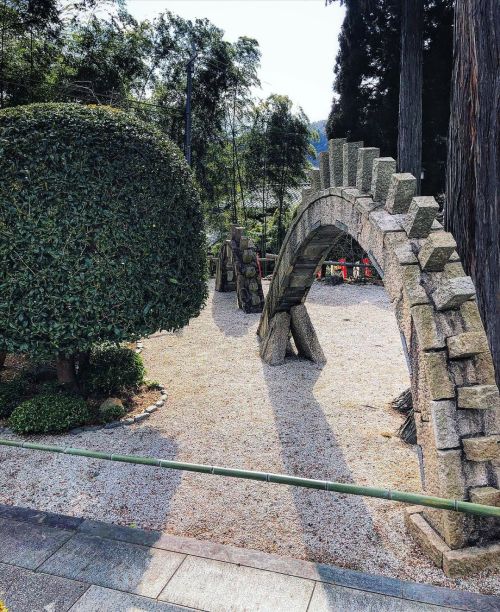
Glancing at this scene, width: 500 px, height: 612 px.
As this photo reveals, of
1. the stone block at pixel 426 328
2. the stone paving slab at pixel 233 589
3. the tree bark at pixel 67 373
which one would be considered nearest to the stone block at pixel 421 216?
the stone block at pixel 426 328

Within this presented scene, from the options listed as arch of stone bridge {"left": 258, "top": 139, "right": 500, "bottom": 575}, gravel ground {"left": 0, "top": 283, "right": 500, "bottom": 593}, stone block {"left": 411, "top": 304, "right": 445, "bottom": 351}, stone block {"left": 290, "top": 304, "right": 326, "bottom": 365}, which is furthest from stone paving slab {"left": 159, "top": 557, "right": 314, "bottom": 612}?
stone block {"left": 290, "top": 304, "right": 326, "bottom": 365}

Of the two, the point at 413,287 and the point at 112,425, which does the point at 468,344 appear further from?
the point at 112,425

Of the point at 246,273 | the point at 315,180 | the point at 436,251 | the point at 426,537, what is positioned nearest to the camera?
the point at 426,537

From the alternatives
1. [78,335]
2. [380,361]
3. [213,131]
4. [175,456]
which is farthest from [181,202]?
A: [213,131]

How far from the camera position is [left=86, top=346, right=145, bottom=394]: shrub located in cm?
693

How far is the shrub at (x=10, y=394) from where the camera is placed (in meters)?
6.51

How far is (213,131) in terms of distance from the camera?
1980cm

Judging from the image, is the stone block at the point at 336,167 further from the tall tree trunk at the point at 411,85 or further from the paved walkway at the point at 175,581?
the tall tree trunk at the point at 411,85

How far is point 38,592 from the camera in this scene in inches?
131

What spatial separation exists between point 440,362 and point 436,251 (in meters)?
0.87

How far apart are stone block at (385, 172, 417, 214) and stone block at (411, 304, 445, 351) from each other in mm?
1063

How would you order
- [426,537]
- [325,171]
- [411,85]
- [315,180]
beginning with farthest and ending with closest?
[411,85]
[315,180]
[325,171]
[426,537]

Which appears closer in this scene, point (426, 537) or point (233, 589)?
point (233, 589)

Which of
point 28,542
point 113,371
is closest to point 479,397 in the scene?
point 28,542
